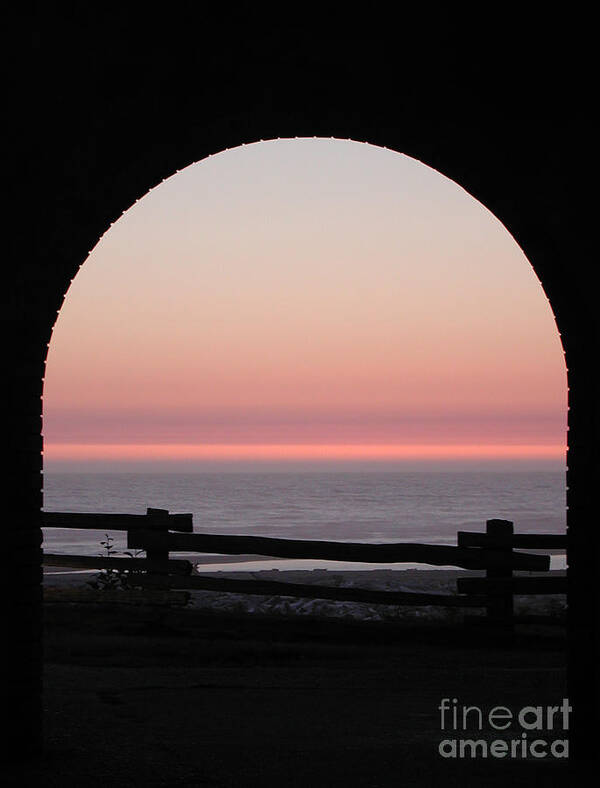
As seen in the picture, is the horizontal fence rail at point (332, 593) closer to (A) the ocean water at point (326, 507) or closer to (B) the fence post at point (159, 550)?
(B) the fence post at point (159, 550)

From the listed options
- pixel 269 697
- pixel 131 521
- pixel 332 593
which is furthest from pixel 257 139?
pixel 131 521

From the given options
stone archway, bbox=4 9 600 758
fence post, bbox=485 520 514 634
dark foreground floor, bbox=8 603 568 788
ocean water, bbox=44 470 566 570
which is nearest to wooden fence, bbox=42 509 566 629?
fence post, bbox=485 520 514 634

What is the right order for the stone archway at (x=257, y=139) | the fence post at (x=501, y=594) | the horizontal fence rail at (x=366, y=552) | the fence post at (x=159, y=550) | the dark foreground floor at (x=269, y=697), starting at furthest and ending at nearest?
the fence post at (x=159, y=550) → the fence post at (x=501, y=594) → the horizontal fence rail at (x=366, y=552) → the dark foreground floor at (x=269, y=697) → the stone archway at (x=257, y=139)

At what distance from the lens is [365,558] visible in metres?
9.45

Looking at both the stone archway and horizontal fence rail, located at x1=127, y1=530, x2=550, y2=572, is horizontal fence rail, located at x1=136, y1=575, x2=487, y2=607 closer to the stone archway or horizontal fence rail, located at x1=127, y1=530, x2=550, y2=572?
horizontal fence rail, located at x1=127, y1=530, x2=550, y2=572

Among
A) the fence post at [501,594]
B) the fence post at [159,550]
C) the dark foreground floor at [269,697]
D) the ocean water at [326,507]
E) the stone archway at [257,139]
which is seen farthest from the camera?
the ocean water at [326,507]

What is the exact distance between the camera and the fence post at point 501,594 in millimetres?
9664

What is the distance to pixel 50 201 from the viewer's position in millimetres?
4785

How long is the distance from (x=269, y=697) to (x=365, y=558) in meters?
2.73

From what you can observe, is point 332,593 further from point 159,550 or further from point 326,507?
point 326,507

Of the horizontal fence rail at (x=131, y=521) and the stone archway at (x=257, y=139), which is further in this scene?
the horizontal fence rail at (x=131, y=521)

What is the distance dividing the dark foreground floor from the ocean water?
15312 mm

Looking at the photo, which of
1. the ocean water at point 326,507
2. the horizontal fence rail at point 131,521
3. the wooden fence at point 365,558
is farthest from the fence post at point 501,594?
the ocean water at point 326,507

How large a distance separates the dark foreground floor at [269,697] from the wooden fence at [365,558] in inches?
13.6
